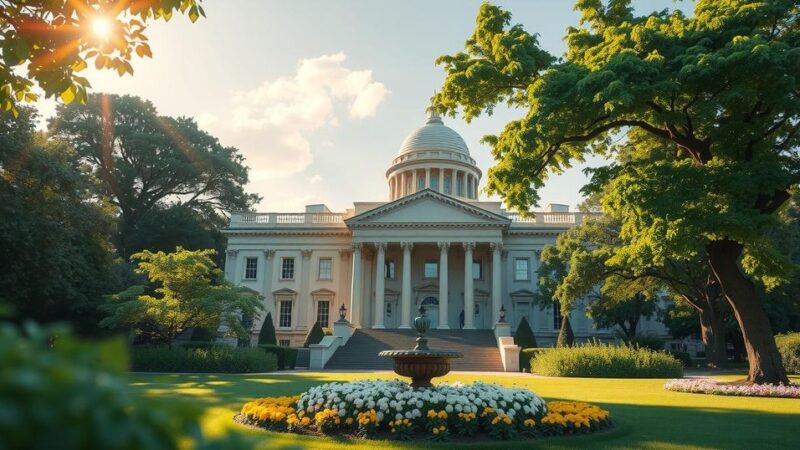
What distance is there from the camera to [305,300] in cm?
5566

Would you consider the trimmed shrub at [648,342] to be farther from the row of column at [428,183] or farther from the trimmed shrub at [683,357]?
the row of column at [428,183]

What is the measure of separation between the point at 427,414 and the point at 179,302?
23871 millimetres

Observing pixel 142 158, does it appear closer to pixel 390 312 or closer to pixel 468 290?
pixel 390 312

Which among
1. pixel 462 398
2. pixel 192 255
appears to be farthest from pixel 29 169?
pixel 462 398

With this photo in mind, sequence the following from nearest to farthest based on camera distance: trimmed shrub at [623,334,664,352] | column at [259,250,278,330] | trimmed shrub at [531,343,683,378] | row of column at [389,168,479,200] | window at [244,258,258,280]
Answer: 1. trimmed shrub at [531,343,683,378]
2. trimmed shrub at [623,334,664,352]
3. column at [259,250,278,330]
4. window at [244,258,258,280]
5. row of column at [389,168,479,200]

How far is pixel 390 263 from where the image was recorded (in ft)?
183

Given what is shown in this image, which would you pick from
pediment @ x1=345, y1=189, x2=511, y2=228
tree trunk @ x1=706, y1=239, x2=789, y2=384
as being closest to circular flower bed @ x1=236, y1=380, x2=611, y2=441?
tree trunk @ x1=706, y1=239, x2=789, y2=384

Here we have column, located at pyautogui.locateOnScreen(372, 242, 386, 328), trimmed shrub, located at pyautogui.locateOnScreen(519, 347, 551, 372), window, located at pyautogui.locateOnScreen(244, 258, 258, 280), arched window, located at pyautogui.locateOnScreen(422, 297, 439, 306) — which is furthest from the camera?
window, located at pyautogui.locateOnScreen(244, 258, 258, 280)

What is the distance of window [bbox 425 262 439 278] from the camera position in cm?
5522

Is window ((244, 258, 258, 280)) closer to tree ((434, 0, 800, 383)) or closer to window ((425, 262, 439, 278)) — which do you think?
window ((425, 262, 439, 278))

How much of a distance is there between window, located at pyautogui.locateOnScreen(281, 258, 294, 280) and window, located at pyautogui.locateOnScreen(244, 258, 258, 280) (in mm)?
2568

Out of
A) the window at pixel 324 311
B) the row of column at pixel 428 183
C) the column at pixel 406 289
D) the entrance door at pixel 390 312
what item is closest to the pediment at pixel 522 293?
the column at pixel 406 289

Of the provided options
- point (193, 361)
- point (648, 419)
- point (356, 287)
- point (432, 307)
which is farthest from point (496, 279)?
point (648, 419)

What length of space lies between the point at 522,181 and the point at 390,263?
38158 millimetres
